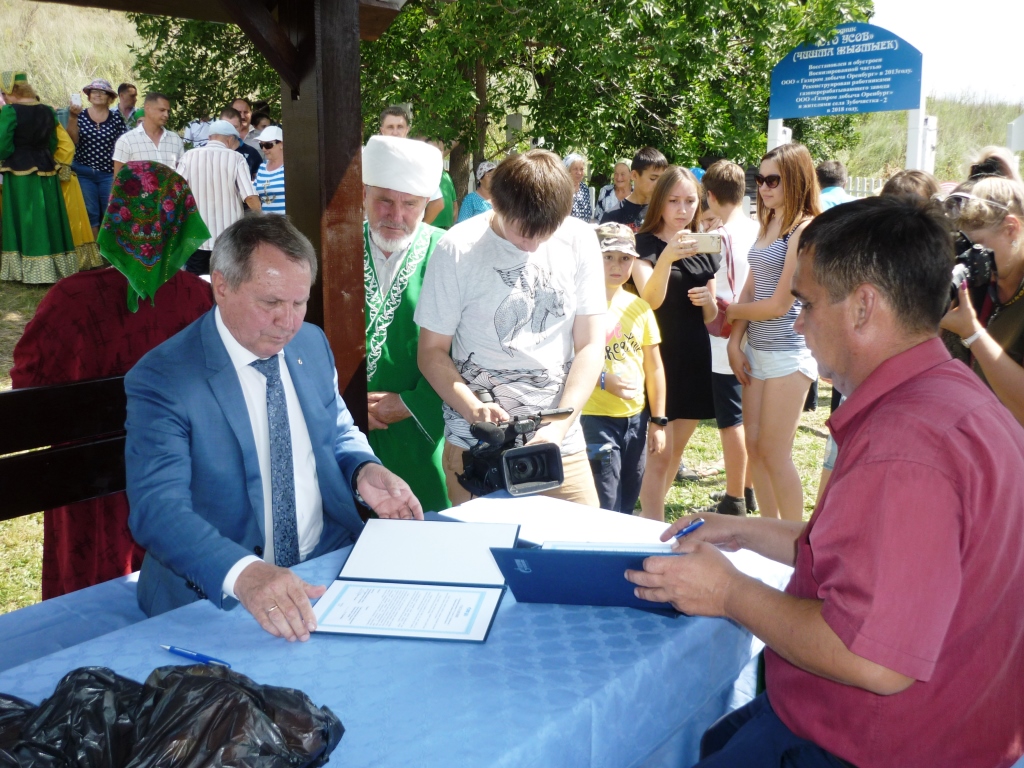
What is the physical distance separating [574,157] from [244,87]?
5.19m

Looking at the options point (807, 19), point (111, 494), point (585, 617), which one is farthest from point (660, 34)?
point (585, 617)

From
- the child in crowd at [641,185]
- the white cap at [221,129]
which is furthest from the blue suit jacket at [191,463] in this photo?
the white cap at [221,129]

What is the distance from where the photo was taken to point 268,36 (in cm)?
262

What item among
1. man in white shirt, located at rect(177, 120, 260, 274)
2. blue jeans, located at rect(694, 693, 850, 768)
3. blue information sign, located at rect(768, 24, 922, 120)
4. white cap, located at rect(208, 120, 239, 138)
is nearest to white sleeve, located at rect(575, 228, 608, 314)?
blue jeans, located at rect(694, 693, 850, 768)

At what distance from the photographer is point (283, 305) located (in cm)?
209

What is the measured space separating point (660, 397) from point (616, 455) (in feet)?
1.34

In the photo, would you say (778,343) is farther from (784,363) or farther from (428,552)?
(428,552)

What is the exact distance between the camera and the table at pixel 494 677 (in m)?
1.29

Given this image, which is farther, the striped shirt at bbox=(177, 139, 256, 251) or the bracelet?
the striped shirt at bbox=(177, 139, 256, 251)

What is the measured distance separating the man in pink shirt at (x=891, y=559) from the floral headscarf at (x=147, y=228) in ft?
6.49

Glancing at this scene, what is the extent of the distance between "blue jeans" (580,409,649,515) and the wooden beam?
1815mm

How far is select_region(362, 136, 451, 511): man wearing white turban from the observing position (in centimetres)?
307

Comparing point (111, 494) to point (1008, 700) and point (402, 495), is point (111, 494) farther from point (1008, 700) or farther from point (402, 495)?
point (1008, 700)

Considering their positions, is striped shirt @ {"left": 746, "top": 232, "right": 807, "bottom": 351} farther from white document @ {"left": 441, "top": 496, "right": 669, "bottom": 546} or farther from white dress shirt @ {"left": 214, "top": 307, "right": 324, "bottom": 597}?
white dress shirt @ {"left": 214, "top": 307, "right": 324, "bottom": 597}
